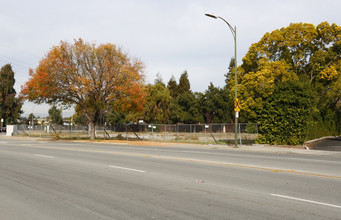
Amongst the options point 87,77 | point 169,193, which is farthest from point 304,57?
point 169,193

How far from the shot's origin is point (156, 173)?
31.7 feet

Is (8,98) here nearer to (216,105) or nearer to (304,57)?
(216,105)

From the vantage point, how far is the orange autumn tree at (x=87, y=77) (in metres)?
32.0

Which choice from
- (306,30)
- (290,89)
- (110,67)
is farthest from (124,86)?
(306,30)

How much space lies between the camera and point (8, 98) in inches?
2931

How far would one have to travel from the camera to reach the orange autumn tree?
3195 centimetres

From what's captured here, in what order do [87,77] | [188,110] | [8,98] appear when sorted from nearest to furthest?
[87,77]
[188,110]
[8,98]

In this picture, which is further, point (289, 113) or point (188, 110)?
point (188, 110)

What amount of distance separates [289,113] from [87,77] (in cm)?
2234

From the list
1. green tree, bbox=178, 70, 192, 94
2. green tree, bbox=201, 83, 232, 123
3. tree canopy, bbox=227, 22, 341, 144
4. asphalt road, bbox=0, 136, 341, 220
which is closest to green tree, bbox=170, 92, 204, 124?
green tree, bbox=201, 83, 232, 123

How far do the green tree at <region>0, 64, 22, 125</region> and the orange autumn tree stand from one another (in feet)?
154

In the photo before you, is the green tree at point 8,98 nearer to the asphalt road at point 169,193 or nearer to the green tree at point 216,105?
the green tree at point 216,105

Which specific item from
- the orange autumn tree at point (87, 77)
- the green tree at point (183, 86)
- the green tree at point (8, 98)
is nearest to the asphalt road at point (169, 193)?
the orange autumn tree at point (87, 77)

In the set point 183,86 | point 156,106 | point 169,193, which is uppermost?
point 183,86
